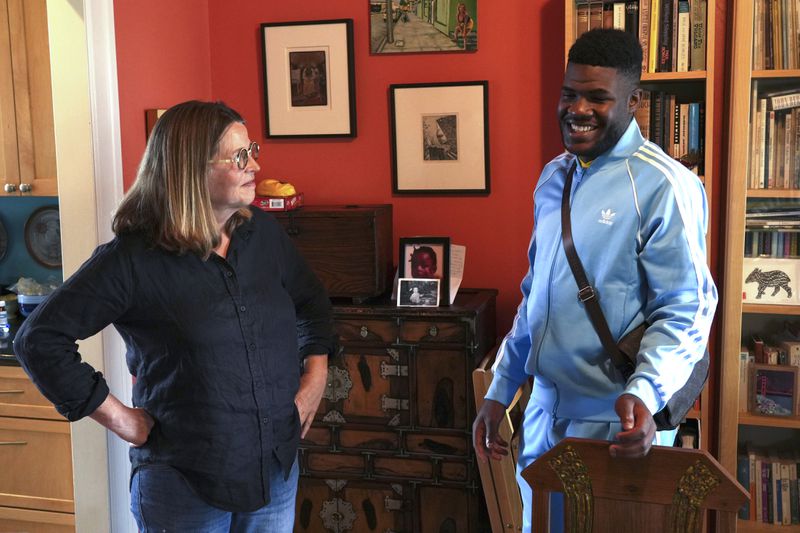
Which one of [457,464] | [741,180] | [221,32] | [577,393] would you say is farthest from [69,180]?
[741,180]

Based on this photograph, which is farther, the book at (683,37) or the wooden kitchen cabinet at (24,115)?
the wooden kitchen cabinet at (24,115)

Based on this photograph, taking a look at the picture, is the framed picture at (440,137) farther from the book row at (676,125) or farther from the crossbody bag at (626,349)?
the crossbody bag at (626,349)

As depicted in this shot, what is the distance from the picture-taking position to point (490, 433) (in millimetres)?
1878

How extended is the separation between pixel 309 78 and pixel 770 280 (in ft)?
6.19

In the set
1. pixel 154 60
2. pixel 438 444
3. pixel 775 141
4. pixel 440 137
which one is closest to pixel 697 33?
pixel 775 141

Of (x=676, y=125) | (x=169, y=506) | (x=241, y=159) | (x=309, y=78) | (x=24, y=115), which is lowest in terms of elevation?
(x=169, y=506)

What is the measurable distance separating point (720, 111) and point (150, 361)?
83.4 inches

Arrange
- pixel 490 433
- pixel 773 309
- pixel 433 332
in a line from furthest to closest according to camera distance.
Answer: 1. pixel 433 332
2. pixel 773 309
3. pixel 490 433

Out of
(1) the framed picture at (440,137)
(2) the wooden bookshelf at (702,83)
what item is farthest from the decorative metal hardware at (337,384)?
(2) the wooden bookshelf at (702,83)

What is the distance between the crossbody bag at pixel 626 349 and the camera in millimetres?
1587

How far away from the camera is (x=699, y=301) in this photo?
155cm

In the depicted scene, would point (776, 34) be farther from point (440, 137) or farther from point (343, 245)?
point (343, 245)

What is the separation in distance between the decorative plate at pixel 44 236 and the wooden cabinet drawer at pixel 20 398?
61 centimetres

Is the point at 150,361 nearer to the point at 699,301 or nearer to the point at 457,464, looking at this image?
the point at 699,301
